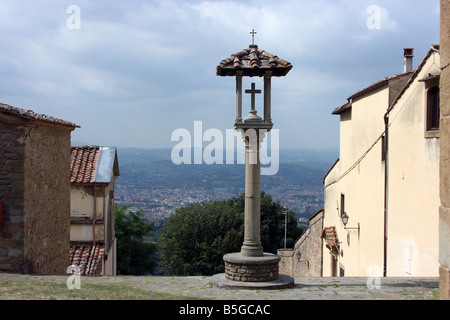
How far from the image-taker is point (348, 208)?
645 inches

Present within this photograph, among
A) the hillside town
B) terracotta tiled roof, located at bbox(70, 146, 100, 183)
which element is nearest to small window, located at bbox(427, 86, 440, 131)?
the hillside town

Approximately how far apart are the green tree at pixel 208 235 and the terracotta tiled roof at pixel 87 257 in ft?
65.5

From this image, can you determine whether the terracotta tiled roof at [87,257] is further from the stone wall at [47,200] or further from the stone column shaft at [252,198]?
the stone column shaft at [252,198]

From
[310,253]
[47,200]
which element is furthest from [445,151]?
[310,253]

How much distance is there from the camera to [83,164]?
56.9ft

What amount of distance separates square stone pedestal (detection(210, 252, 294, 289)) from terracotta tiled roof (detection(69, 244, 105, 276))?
8.02 meters

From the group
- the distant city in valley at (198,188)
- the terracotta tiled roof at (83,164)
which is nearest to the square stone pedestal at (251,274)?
the terracotta tiled roof at (83,164)

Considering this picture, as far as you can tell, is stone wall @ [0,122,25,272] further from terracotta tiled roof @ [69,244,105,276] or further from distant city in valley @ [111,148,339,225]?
distant city in valley @ [111,148,339,225]

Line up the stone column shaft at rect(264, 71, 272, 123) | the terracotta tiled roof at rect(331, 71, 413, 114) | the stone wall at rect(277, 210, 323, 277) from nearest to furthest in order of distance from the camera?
the stone column shaft at rect(264, 71, 272, 123) < the terracotta tiled roof at rect(331, 71, 413, 114) < the stone wall at rect(277, 210, 323, 277)

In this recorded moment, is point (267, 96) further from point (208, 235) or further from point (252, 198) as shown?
point (208, 235)

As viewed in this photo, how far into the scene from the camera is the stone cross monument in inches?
331
